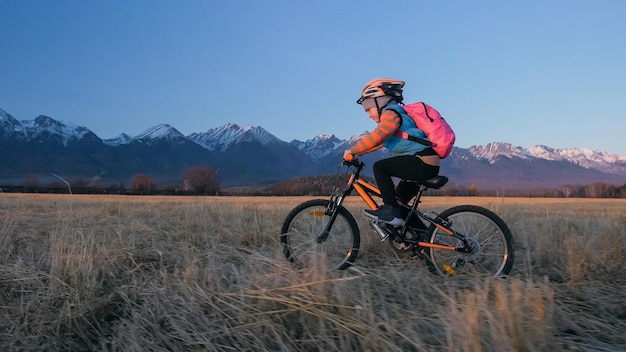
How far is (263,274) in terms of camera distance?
322 centimetres

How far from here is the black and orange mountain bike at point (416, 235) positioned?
13.7ft

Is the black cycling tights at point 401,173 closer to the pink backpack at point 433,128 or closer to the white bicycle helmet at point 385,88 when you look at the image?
the pink backpack at point 433,128

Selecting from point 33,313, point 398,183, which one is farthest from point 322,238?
point 33,313

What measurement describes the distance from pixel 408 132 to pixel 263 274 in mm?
2222

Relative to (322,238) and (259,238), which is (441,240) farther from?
(259,238)

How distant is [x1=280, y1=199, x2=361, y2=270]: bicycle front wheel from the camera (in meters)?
4.64

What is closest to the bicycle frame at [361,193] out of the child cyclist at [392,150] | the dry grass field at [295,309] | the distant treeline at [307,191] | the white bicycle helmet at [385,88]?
the child cyclist at [392,150]

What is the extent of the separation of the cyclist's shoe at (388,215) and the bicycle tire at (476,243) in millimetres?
352

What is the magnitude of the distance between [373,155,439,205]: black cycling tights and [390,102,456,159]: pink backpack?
20cm

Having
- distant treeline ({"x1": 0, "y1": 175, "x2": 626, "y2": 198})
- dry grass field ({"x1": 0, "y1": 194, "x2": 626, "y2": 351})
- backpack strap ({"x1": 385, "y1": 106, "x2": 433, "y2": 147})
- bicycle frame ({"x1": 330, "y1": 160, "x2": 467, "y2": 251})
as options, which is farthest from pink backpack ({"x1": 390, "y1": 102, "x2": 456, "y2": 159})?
distant treeline ({"x1": 0, "y1": 175, "x2": 626, "y2": 198})

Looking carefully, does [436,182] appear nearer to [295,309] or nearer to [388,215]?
[388,215]

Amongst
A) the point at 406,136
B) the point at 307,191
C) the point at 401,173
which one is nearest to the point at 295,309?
the point at 401,173

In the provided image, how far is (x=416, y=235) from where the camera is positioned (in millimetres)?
4562

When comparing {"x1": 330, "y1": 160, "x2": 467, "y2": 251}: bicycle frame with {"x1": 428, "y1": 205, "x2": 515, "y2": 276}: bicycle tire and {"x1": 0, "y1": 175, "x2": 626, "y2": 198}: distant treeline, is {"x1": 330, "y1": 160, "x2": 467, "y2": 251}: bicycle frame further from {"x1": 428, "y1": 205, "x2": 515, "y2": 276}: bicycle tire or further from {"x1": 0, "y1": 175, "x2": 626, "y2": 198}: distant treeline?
{"x1": 0, "y1": 175, "x2": 626, "y2": 198}: distant treeline
